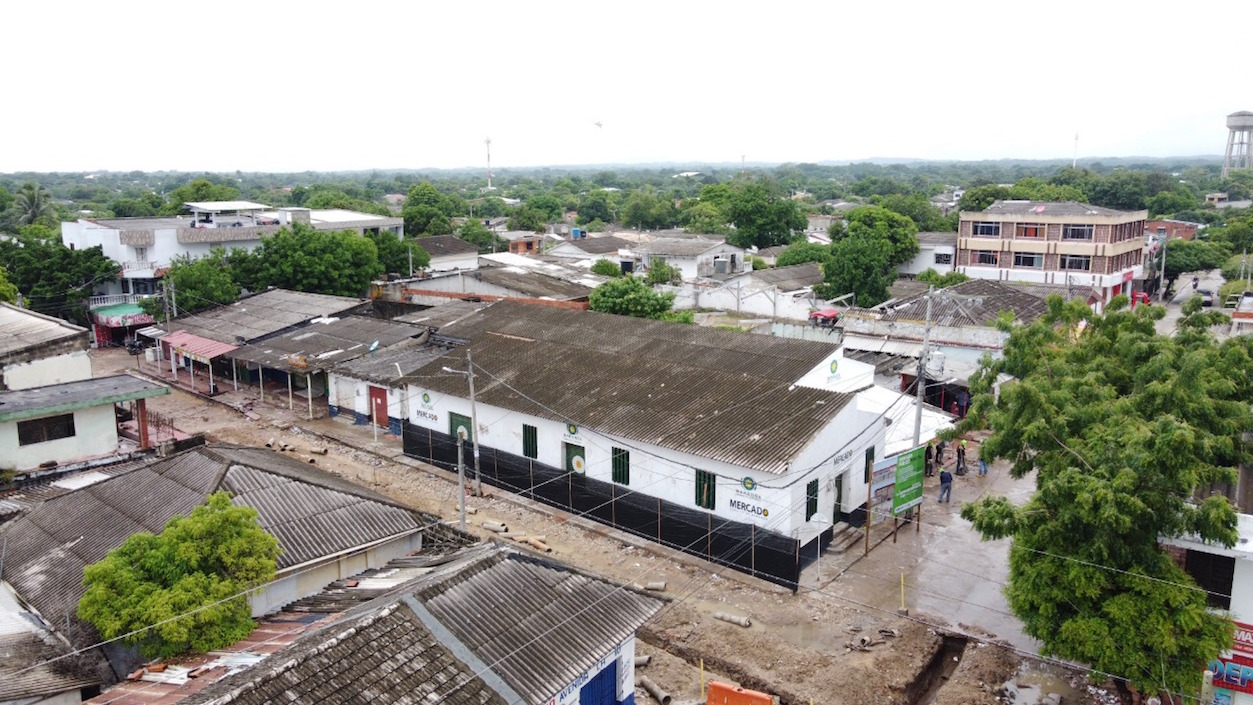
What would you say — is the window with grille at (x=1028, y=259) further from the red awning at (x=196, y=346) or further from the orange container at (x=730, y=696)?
the orange container at (x=730, y=696)

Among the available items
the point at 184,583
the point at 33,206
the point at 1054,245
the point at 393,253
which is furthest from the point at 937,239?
the point at 33,206

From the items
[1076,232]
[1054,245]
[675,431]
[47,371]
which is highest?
[1076,232]

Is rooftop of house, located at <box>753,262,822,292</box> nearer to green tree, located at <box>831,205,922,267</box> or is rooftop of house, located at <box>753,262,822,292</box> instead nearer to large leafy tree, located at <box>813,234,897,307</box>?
large leafy tree, located at <box>813,234,897,307</box>

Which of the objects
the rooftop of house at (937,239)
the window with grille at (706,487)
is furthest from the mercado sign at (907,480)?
the rooftop of house at (937,239)

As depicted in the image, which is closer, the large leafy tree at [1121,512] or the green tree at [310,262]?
the large leafy tree at [1121,512]

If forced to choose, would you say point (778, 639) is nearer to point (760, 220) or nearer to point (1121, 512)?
point (1121, 512)

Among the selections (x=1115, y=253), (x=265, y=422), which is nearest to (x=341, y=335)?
(x=265, y=422)
